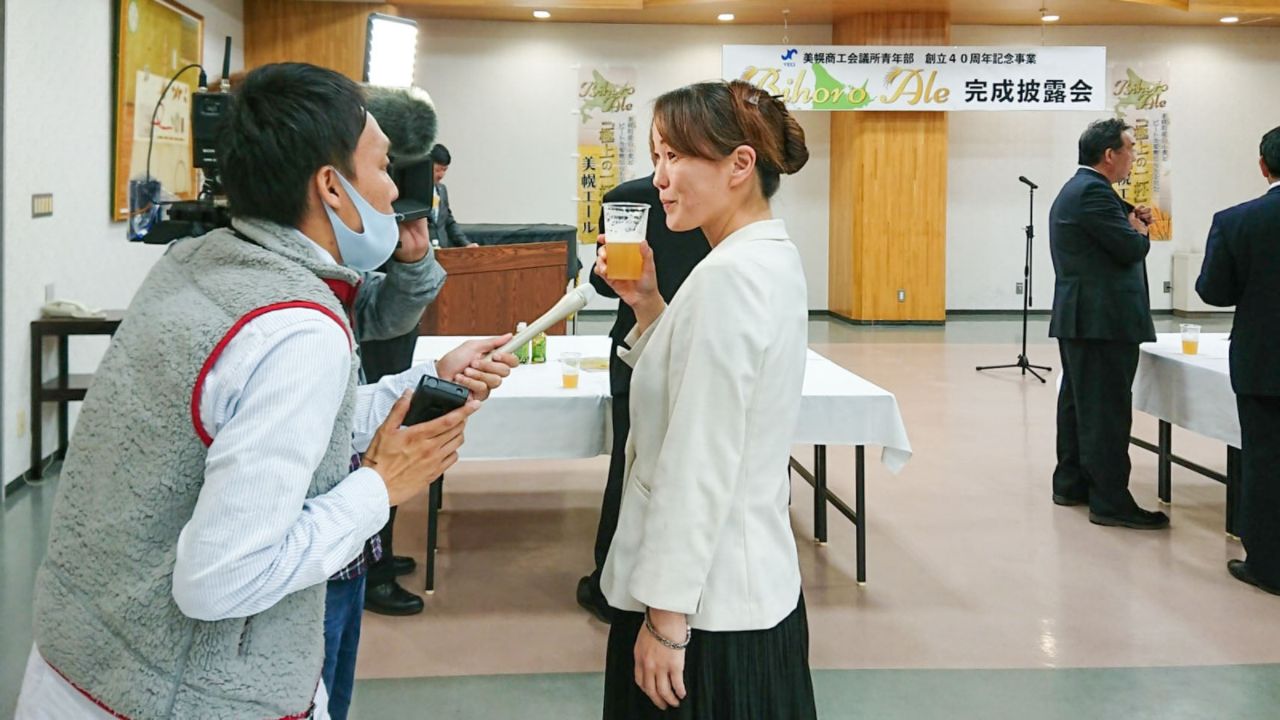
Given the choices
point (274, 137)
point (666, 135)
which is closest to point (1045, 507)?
point (666, 135)

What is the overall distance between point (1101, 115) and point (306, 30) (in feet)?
28.2

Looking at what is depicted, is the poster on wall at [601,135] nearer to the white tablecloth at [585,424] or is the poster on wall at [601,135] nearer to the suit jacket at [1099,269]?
the suit jacket at [1099,269]

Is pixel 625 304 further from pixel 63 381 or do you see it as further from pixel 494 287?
pixel 494 287

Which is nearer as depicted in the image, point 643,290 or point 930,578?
point 643,290

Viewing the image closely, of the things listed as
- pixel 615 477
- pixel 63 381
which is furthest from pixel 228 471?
pixel 63 381

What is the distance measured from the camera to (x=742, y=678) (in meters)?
1.69

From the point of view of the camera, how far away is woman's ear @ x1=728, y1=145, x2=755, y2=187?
5.68ft

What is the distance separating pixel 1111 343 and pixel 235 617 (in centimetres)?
433

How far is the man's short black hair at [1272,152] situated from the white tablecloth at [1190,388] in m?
0.79

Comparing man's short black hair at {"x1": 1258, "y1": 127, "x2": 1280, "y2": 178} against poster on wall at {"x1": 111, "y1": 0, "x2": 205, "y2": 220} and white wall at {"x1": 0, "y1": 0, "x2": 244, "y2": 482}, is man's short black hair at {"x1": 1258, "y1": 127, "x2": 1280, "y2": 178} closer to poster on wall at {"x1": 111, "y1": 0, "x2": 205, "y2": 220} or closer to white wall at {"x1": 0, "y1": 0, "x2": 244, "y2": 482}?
white wall at {"x1": 0, "y1": 0, "x2": 244, "y2": 482}

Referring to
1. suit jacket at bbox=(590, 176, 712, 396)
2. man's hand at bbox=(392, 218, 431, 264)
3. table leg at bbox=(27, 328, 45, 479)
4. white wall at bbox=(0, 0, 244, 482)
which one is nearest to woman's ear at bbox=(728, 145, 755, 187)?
man's hand at bbox=(392, 218, 431, 264)

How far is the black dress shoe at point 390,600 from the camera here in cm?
374

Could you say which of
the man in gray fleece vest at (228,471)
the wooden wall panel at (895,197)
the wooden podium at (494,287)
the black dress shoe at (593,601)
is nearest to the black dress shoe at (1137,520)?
the black dress shoe at (593,601)

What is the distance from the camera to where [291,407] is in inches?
46.9
